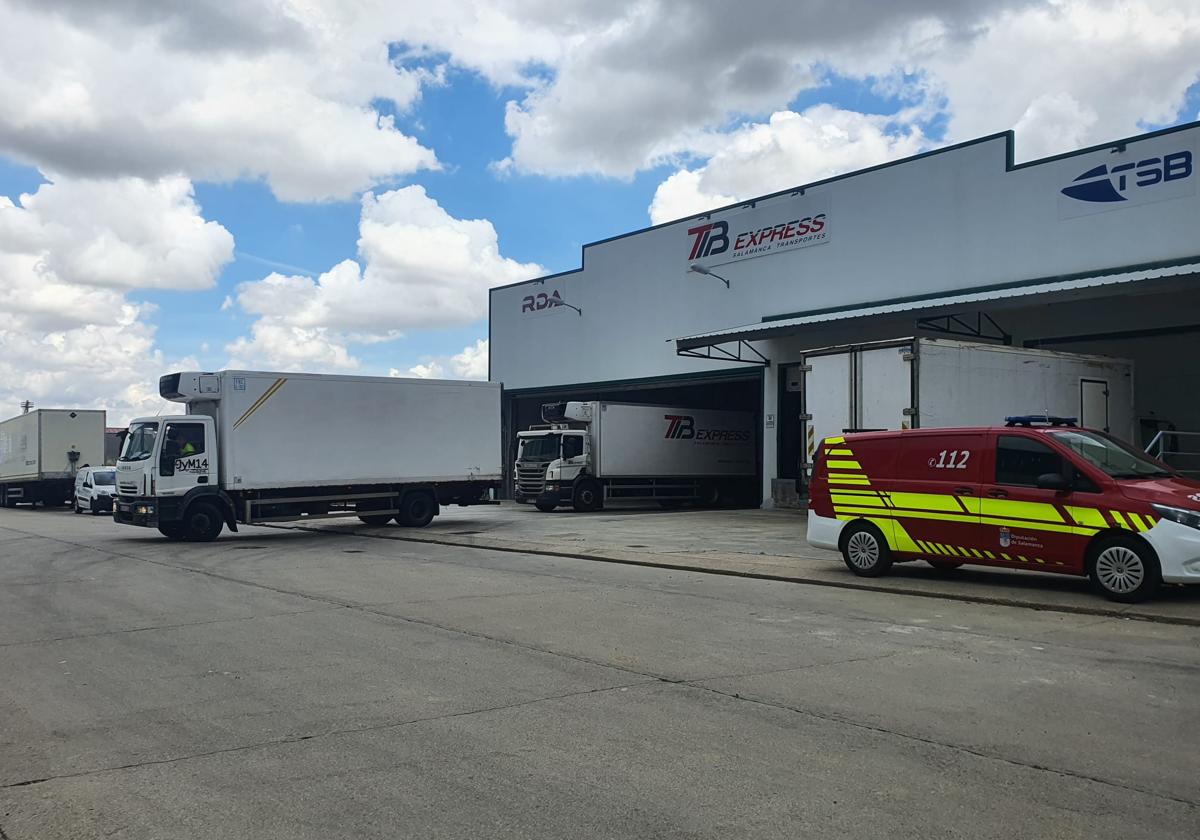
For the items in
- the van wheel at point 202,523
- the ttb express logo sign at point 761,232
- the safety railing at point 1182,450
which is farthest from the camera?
the ttb express logo sign at point 761,232

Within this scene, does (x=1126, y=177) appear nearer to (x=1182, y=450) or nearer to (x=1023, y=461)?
(x=1182, y=450)

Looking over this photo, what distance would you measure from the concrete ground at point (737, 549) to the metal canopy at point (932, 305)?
16.5ft

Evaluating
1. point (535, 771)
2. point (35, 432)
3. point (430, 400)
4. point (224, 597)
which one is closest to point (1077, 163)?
point (430, 400)

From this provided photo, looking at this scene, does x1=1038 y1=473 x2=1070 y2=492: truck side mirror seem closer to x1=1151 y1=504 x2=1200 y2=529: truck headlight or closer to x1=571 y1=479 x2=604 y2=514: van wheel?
x1=1151 y1=504 x2=1200 y2=529: truck headlight

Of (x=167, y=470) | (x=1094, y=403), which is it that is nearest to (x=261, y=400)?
(x=167, y=470)

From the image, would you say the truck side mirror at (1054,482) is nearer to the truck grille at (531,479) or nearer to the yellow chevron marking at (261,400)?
the yellow chevron marking at (261,400)

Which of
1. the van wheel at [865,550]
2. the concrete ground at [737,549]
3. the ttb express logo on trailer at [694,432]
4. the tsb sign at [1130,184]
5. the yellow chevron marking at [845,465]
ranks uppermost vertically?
the tsb sign at [1130,184]

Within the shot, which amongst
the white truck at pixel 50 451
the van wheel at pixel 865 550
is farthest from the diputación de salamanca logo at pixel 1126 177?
the white truck at pixel 50 451

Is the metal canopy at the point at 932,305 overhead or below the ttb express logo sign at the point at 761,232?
below

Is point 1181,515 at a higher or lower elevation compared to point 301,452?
lower

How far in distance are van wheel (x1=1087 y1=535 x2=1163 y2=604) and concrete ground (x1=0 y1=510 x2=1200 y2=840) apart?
86 cm

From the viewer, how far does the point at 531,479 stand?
30875mm

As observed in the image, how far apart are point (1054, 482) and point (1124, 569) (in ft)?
3.64

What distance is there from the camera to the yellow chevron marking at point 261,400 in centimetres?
2017
